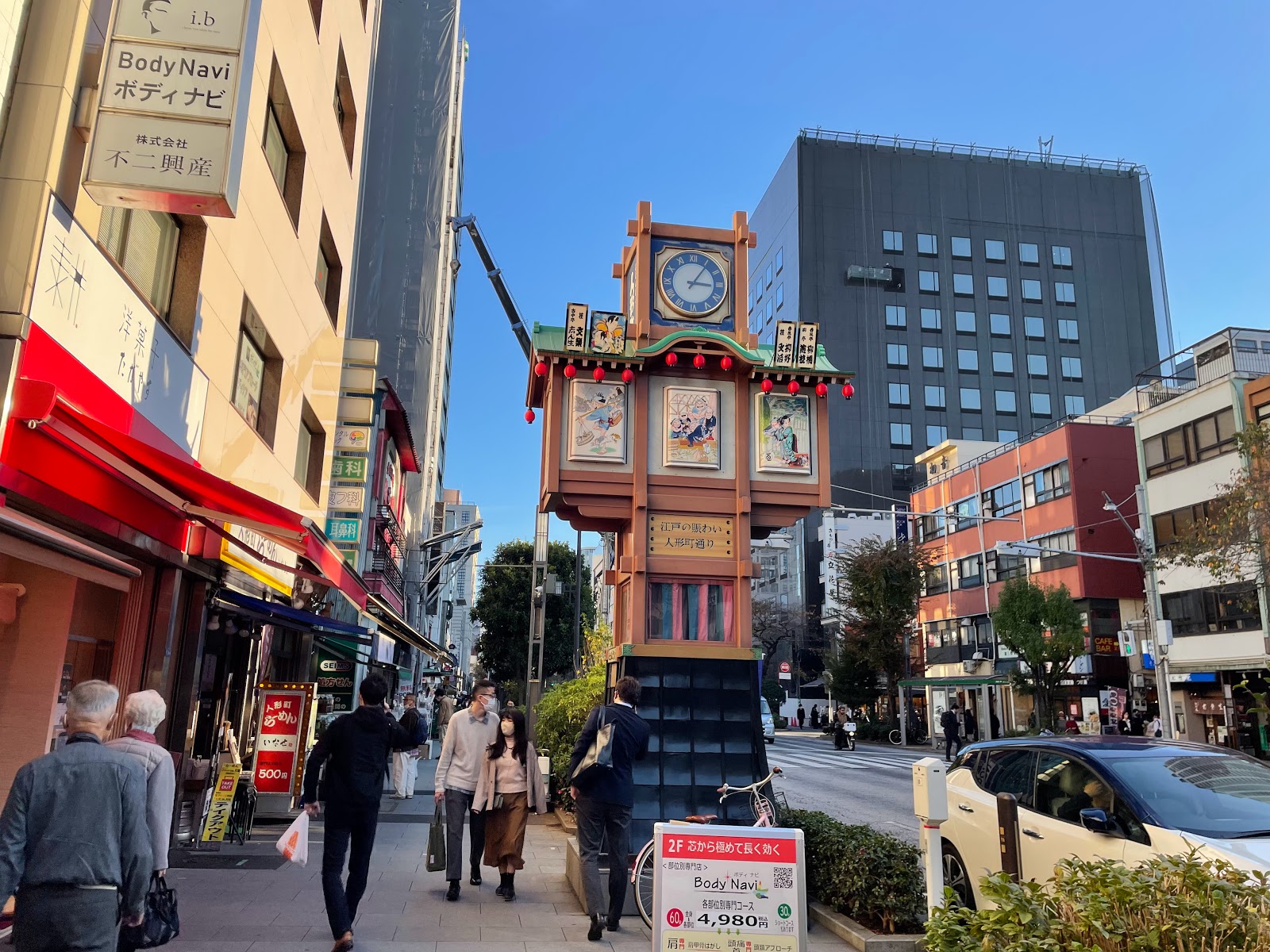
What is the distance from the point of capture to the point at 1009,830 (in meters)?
6.68

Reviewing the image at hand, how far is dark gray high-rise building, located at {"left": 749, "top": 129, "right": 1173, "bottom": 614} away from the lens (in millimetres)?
73875

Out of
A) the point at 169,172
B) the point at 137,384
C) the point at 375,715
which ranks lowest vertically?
the point at 375,715

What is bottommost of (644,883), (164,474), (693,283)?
(644,883)

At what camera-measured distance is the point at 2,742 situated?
7.24m

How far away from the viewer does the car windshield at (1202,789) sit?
5.84 metres

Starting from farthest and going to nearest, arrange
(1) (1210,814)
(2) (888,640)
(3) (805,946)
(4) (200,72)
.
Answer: (2) (888,640), (4) (200,72), (1) (1210,814), (3) (805,946)

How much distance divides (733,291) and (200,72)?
6.00 m

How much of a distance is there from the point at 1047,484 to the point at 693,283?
3738 cm

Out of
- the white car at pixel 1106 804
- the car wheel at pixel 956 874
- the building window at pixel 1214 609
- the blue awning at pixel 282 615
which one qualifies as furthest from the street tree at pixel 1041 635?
the white car at pixel 1106 804

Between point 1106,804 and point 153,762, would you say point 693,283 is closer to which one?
point 1106,804

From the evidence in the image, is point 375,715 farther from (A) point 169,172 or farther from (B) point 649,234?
(B) point 649,234

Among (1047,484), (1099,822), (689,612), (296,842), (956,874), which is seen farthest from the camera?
(1047,484)

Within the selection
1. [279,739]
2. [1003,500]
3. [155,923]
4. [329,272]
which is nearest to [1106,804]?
[155,923]

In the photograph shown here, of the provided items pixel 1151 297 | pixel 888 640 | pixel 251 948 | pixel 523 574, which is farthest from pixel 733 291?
pixel 1151 297
